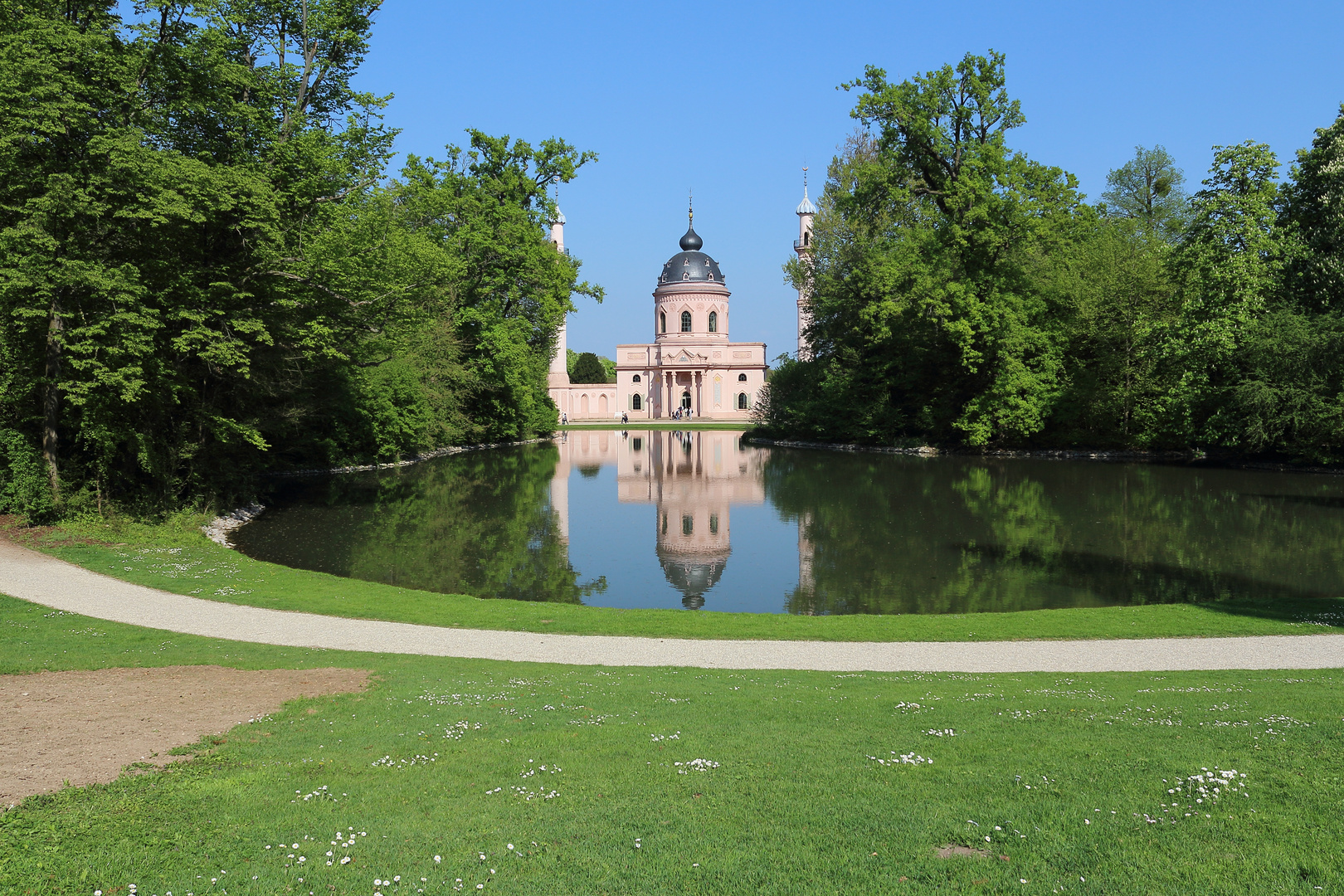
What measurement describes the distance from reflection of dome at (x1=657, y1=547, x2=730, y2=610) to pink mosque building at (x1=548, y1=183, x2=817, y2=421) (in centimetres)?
7427

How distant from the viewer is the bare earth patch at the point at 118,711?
17.8 feet

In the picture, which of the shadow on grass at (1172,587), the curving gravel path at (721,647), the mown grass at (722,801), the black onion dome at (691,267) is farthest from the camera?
the black onion dome at (691,267)

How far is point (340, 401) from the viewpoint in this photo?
95.6 feet

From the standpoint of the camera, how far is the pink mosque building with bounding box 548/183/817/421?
93250 mm

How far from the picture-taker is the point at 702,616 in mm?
11766

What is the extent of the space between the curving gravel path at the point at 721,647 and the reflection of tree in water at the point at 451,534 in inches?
129

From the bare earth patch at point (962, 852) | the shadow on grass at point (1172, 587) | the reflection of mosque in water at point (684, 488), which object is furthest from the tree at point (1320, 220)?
the bare earth patch at point (962, 852)

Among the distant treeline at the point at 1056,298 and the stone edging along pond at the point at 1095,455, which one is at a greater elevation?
the distant treeline at the point at 1056,298

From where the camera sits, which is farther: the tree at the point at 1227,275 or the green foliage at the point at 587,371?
the green foliage at the point at 587,371

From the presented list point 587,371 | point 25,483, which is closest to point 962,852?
point 25,483

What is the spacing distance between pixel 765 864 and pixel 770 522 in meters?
17.1

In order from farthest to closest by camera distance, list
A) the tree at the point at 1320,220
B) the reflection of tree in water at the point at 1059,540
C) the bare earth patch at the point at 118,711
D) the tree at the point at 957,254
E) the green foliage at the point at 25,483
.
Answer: the tree at the point at 957,254
the tree at the point at 1320,220
the green foliage at the point at 25,483
the reflection of tree in water at the point at 1059,540
the bare earth patch at the point at 118,711

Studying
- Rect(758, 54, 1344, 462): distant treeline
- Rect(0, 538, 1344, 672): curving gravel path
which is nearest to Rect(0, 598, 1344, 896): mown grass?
Rect(0, 538, 1344, 672): curving gravel path

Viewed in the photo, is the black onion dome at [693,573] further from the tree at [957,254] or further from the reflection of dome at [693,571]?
the tree at [957,254]
